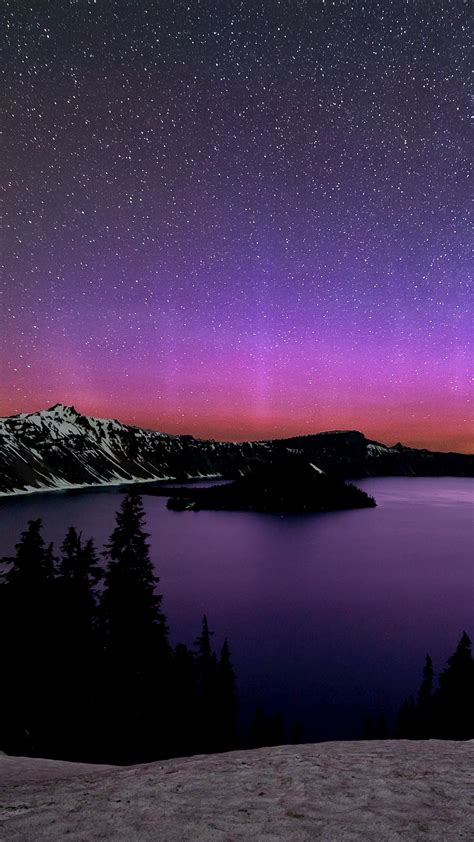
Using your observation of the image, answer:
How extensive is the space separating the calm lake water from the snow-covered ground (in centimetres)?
4390

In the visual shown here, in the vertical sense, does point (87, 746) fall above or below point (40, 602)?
below

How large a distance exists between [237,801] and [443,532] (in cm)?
20078

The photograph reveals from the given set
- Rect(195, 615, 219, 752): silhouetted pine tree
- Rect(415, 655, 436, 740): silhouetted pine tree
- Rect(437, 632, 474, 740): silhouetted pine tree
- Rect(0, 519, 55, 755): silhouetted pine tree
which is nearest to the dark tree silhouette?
Rect(0, 519, 55, 755): silhouetted pine tree

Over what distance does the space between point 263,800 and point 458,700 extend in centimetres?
4123

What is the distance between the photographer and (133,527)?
29.9 meters

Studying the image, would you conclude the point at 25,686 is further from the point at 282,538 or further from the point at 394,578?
the point at 282,538

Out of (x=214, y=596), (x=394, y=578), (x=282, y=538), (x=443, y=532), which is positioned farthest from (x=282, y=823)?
(x=443, y=532)

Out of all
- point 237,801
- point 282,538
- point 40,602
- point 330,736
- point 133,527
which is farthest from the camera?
→ point 282,538

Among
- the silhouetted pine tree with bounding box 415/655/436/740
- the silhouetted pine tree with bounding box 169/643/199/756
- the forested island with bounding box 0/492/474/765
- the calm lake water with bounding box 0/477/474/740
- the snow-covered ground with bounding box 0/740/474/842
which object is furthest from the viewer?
the calm lake water with bounding box 0/477/474/740

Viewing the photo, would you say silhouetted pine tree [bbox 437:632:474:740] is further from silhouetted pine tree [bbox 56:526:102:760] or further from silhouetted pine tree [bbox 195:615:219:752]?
silhouetted pine tree [bbox 56:526:102:760]

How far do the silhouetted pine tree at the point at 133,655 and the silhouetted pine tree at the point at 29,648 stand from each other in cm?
342

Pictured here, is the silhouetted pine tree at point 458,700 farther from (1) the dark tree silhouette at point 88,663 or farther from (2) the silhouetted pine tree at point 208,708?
(1) the dark tree silhouette at point 88,663

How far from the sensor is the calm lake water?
5444 cm

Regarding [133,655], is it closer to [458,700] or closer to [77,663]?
[77,663]
